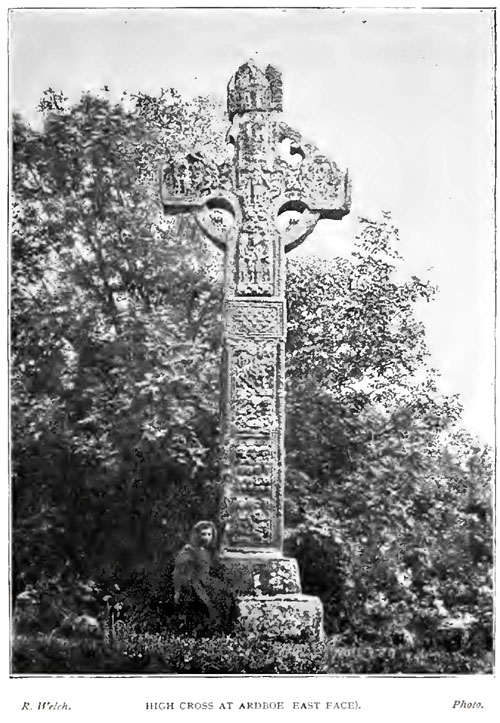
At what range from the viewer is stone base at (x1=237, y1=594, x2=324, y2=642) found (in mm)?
6391

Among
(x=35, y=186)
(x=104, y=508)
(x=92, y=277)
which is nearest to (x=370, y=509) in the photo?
(x=104, y=508)

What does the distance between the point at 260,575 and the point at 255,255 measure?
5.85ft

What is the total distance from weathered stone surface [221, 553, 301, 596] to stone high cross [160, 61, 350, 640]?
0.03 metres

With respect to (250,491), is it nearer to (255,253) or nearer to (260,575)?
(260,575)

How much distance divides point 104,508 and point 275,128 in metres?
2.70

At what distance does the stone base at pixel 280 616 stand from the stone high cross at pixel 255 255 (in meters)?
0.11

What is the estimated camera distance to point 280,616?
6398mm

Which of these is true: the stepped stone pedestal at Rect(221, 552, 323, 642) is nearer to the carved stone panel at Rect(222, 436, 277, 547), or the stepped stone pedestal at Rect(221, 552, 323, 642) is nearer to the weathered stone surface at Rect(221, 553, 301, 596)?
the weathered stone surface at Rect(221, 553, 301, 596)

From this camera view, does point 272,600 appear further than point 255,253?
No

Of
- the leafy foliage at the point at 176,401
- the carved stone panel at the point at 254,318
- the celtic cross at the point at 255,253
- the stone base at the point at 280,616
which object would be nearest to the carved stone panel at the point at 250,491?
the celtic cross at the point at 255,253

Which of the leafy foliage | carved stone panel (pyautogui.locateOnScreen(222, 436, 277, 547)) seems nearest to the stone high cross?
carved stone panel (pyautogui.locateOnScreen(222, 436, 277, 547))

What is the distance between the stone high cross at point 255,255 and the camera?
658 cm

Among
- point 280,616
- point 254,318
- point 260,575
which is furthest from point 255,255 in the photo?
point 280,616

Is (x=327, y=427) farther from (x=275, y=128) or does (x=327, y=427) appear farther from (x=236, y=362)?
(x=275, y=128)
